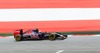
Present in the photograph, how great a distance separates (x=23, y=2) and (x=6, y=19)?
12.6 ft

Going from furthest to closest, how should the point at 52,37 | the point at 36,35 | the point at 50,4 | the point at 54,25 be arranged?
the point at 50,4 → the point at 54,25 → the point at 36,35 → the point at 52,37

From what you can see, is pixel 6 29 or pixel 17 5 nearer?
pixel 6 29

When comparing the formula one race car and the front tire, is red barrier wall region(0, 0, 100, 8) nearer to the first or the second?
the formula one race car

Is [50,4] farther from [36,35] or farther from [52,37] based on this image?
[52,37]

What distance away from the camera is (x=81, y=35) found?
22391 mm

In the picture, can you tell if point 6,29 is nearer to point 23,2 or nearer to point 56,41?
point 23,2

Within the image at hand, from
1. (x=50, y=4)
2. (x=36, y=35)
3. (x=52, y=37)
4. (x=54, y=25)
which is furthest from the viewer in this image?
(x=50, y=4)

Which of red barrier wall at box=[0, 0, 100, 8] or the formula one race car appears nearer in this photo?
the formula one race car

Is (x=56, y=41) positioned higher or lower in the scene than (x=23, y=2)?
lower

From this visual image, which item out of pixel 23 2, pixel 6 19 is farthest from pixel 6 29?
pixel 23 2

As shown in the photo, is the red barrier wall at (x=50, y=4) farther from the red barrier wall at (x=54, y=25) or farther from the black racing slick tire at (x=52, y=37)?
the black racing slick tire at (x=52, y=37)

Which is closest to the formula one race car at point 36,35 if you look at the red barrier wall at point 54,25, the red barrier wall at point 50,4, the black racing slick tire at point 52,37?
the black racing slick tire at point 52,37

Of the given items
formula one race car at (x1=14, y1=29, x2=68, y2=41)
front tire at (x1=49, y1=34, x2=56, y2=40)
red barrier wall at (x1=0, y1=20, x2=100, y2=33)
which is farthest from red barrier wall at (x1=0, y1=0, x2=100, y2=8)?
front tire at (x1=49, y1=34, x2=56, y2=40)

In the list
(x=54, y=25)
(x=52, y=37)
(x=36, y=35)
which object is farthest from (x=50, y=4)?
(x=52, y=37)
